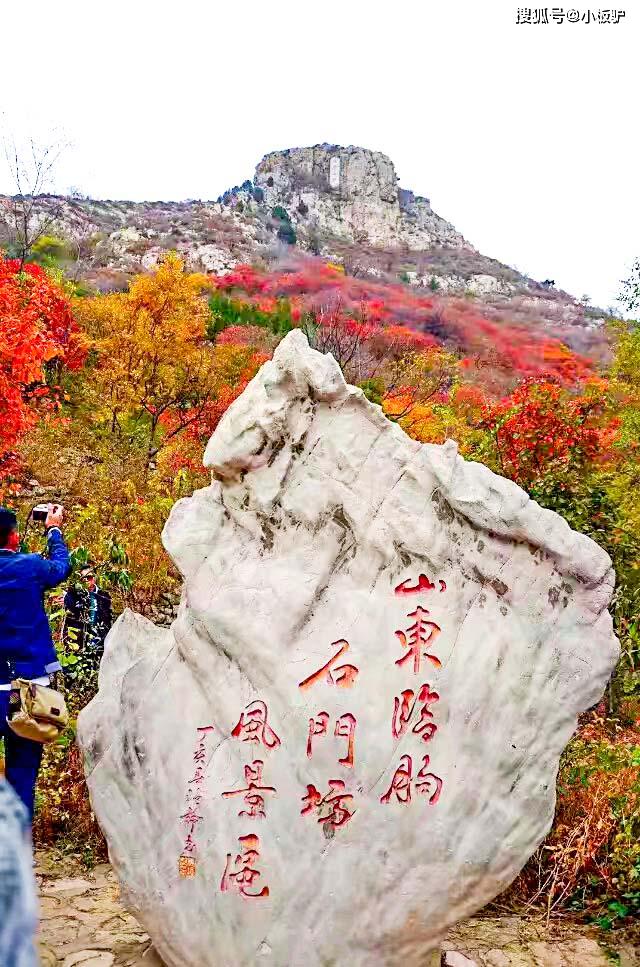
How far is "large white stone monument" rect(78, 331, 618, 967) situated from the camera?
302cm

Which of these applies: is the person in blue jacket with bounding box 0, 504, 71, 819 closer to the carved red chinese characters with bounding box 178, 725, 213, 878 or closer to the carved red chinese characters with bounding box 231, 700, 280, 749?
the carved red chinese characters with bounding box 178, 725, 213, 878

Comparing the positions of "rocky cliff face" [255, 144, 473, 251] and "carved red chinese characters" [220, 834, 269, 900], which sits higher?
"rocky cliff face" [255, 144, 473, 251]

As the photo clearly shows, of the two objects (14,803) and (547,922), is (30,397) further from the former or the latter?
(14,803)

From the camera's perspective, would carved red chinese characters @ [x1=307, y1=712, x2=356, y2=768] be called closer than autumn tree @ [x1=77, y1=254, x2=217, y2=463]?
Yes

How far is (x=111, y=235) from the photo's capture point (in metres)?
36.7

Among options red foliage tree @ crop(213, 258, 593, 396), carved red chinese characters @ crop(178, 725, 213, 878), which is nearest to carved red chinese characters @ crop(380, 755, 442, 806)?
carved red chinese characters @ crop(178, 725, 213, 878)

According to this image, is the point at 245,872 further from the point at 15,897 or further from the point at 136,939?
the point at 15,897

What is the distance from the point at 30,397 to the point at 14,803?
43.4ft

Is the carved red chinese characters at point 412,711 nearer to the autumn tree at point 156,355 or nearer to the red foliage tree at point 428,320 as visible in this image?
the autumn tree at point 156,355

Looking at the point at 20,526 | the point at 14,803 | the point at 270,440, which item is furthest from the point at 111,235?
the point at 14,803

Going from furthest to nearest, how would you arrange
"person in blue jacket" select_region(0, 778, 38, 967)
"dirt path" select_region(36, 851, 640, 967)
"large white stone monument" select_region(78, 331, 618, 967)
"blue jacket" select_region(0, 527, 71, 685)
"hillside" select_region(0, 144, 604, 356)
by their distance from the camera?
1. "hillside" select_region(0, 144, 604, 356)
2. "dirt path" select_region(36, 851, 640, 967)
3. "blue jacket" select_region(0, 527, 71, 685)
4. "large white stone monument" select_region(78, 331, 618, 967)
5. "person in blue jacket" select_region(0, 778, 38, 967)

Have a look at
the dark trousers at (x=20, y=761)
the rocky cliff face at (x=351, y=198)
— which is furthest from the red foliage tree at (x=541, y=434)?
the rocky cliff face at (x=351, y=198)

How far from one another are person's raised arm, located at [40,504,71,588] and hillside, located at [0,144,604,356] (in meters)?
22.7

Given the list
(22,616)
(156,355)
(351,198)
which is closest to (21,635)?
(22,616)
